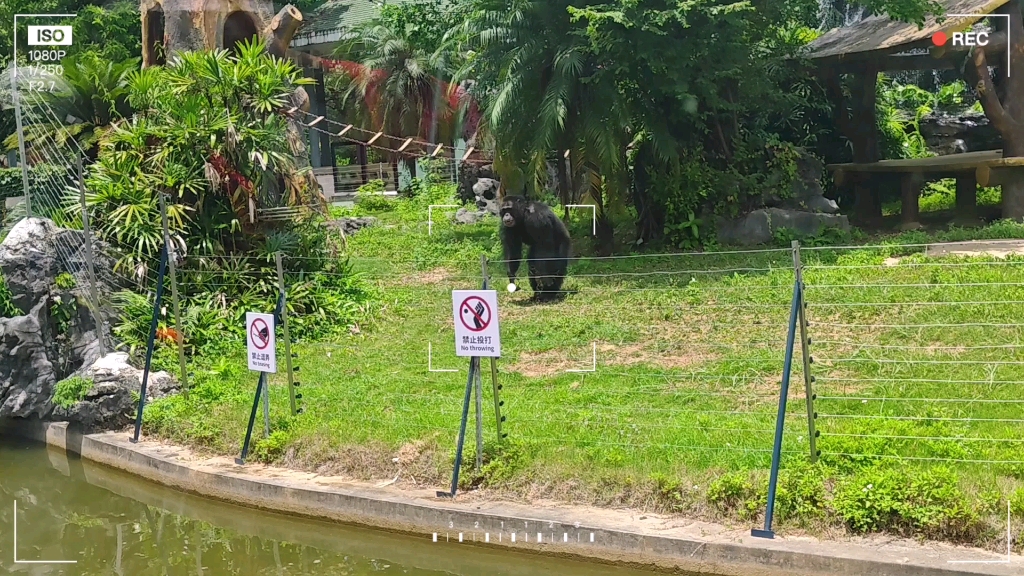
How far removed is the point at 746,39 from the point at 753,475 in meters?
9.92

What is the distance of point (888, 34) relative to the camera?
14820 millimetres

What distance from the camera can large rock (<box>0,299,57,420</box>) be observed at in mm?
9703

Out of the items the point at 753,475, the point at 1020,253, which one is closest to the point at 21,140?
the point at 753,475

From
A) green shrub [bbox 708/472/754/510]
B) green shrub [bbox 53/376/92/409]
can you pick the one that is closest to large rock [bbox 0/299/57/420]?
green shrub [bbox 53/376/92/409]

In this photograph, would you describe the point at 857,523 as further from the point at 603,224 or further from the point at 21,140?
the point at 603,224

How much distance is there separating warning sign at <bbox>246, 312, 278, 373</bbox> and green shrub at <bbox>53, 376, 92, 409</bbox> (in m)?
2.34

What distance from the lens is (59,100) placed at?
1365cm

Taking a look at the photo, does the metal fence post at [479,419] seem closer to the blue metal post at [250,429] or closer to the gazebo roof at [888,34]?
the blue metal post at [250,429]

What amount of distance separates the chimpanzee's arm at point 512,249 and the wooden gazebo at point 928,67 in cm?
596

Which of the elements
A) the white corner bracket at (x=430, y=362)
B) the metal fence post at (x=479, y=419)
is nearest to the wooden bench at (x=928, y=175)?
the white corner bracket at (x=430, y=362)

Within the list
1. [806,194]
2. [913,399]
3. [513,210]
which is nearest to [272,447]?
[913,399]

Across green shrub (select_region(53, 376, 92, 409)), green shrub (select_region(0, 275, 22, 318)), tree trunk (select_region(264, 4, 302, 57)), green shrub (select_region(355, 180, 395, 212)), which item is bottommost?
green shrub (select_region(53, 376, 92, 409))

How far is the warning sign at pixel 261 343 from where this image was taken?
7691mm

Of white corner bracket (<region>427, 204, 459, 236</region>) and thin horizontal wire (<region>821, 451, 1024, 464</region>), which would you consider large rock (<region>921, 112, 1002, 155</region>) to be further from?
thin horizontal wire (<region>821, 451, 1024, 464</region>)
